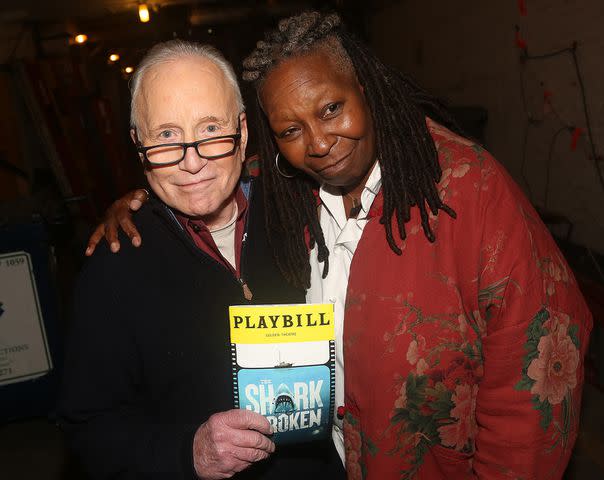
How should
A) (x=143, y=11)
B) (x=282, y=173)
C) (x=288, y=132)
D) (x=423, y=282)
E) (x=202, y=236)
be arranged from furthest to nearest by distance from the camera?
(x=143, y=11) → (x=282, y=173) → (x=202, y=236) → (x=288, y=132) → (x=423, y=282)

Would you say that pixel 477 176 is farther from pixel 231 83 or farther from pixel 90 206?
pixel 90 206

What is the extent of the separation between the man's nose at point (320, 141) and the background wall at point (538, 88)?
8.34 ft

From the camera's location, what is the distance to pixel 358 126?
1401mm

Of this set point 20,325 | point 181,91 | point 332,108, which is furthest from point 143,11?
point 332,108

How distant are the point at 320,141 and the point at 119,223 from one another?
2.47 feet

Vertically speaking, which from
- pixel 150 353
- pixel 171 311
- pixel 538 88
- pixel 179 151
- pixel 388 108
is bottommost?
pixel 150 353

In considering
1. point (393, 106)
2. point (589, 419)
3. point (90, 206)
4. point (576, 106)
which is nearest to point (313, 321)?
point (393, 106)

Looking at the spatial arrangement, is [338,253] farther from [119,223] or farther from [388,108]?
[119,223]

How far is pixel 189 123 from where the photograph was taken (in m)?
1.36

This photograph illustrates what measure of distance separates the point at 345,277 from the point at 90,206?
805 centimetres

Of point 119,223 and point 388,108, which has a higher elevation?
point 388,108

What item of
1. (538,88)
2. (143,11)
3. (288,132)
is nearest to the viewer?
(288,132)

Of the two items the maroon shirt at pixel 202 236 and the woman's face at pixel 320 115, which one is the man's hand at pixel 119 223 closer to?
the maroon shirt at pixel 202 236

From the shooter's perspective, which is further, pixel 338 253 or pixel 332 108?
pixel 338 253
